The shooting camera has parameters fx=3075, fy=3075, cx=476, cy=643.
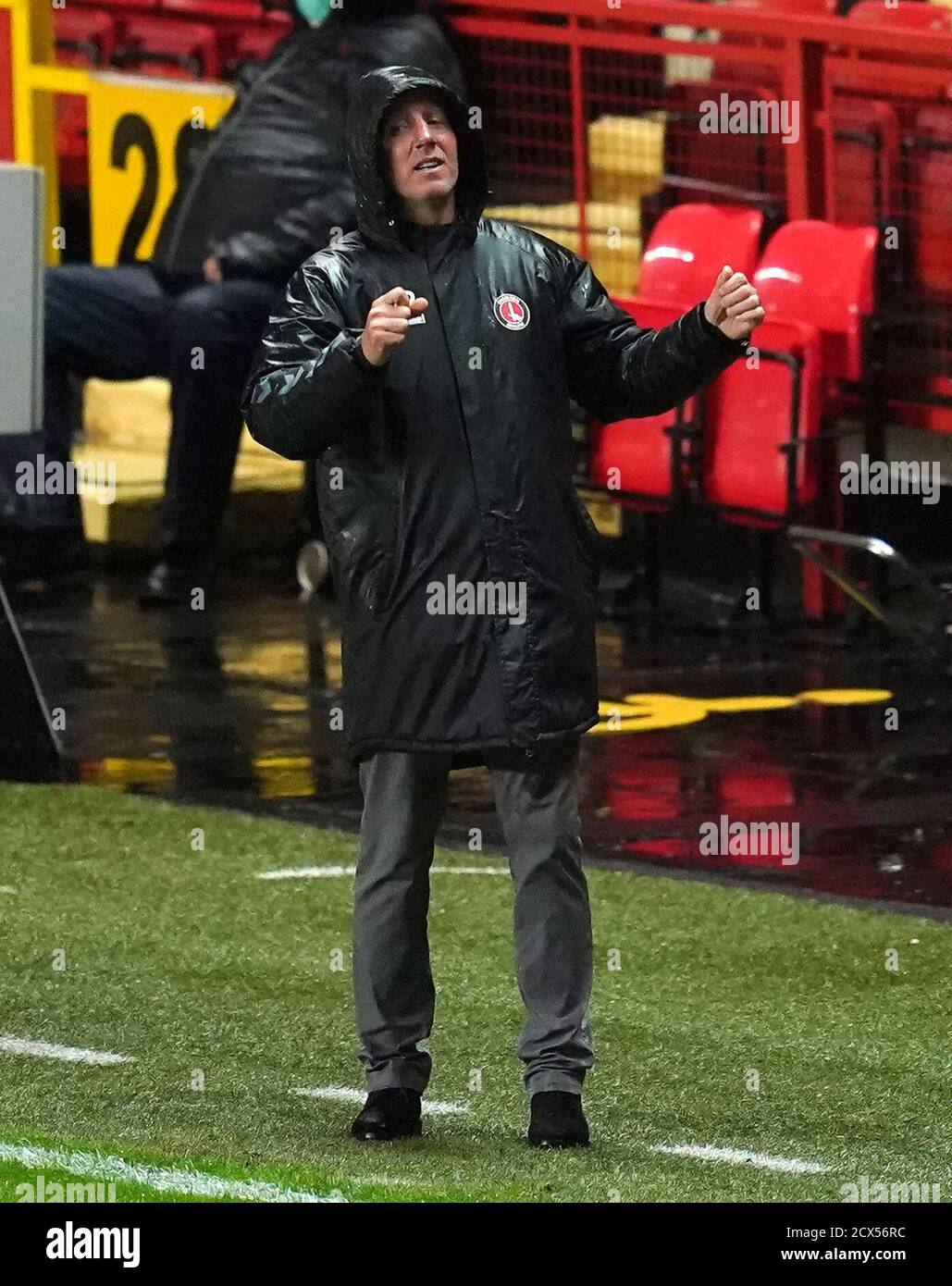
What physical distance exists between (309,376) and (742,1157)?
1.76 meters

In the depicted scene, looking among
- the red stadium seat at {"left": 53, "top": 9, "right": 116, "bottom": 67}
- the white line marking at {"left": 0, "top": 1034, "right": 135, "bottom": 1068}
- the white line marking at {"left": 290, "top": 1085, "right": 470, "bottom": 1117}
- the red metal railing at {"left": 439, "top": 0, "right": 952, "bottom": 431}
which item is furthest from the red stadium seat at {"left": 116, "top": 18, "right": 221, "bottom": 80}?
the white line marking at {"left": 290, "top": 1085, "right": 470, "bottom": 1117}

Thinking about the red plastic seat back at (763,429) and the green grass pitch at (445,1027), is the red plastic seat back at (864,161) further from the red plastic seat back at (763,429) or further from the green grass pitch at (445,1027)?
the green grass pitch at (445,1027)

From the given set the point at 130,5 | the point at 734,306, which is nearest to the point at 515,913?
the point at 734,306

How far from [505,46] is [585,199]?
3.04 feet

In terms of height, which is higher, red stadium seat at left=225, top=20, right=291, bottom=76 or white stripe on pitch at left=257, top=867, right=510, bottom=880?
red stadium seat at left=225, top=20, right=291, bottom=76

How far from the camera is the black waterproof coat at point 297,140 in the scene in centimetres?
1428

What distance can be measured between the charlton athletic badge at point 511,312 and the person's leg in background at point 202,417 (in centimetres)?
874

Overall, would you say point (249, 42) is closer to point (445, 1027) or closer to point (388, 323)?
point (445, 1027)

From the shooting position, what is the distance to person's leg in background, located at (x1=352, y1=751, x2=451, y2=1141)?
20.0 feet

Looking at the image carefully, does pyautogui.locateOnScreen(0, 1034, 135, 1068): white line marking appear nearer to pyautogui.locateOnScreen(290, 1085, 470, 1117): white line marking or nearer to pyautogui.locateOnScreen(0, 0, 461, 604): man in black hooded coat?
pyautogui.locateOnScreen(290, 1085, 470, 1117): white line marking

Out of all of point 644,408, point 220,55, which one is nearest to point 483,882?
point 644,408

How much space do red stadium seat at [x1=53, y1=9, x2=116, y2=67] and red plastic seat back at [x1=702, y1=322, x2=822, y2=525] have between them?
7.41m

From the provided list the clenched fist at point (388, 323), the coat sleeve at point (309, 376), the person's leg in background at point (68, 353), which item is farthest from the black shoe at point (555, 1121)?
the person's leg in background at point (68, 353)

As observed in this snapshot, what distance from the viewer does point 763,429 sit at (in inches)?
529
